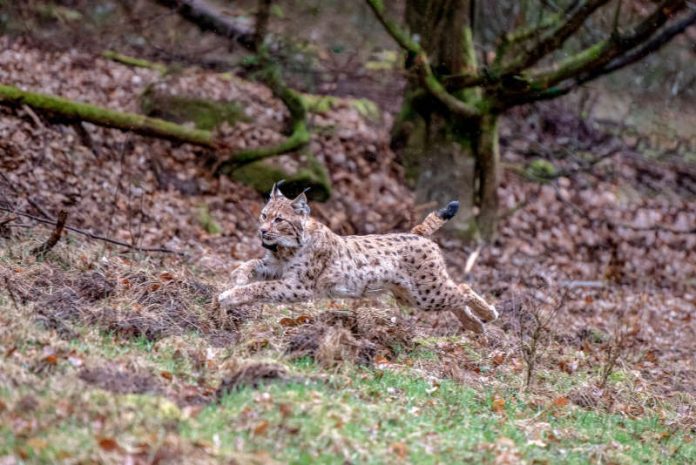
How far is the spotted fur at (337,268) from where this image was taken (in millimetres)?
9164

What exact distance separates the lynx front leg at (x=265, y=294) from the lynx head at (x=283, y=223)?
41 cm

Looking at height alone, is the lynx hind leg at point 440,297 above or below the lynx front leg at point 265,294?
above

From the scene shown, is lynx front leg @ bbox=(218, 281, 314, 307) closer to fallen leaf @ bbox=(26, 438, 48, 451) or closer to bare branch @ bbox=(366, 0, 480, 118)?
fallen leaf @ bbox=(26, 438, 48, 451)

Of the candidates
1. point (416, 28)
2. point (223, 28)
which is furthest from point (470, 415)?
point (223, 28)

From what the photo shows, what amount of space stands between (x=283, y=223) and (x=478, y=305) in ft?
8.33

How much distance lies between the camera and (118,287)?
9047mm

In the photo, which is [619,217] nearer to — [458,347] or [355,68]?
[355,68]

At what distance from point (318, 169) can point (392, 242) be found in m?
6.24

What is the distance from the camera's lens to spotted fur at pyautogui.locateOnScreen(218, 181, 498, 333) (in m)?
9.16

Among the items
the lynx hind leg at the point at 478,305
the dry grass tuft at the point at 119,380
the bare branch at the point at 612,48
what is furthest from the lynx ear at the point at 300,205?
the bare branch at the point at 612,48

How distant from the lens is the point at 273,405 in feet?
20.9

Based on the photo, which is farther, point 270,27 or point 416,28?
point 270,27

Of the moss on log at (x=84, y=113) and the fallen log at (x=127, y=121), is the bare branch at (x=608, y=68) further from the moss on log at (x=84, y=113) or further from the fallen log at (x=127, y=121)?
the moss on log at (x=84, y=113)

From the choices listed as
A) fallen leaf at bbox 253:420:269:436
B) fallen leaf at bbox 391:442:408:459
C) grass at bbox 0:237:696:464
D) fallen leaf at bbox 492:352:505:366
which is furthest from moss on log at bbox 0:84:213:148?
fallen leaf at bbox 391:442:408:459
